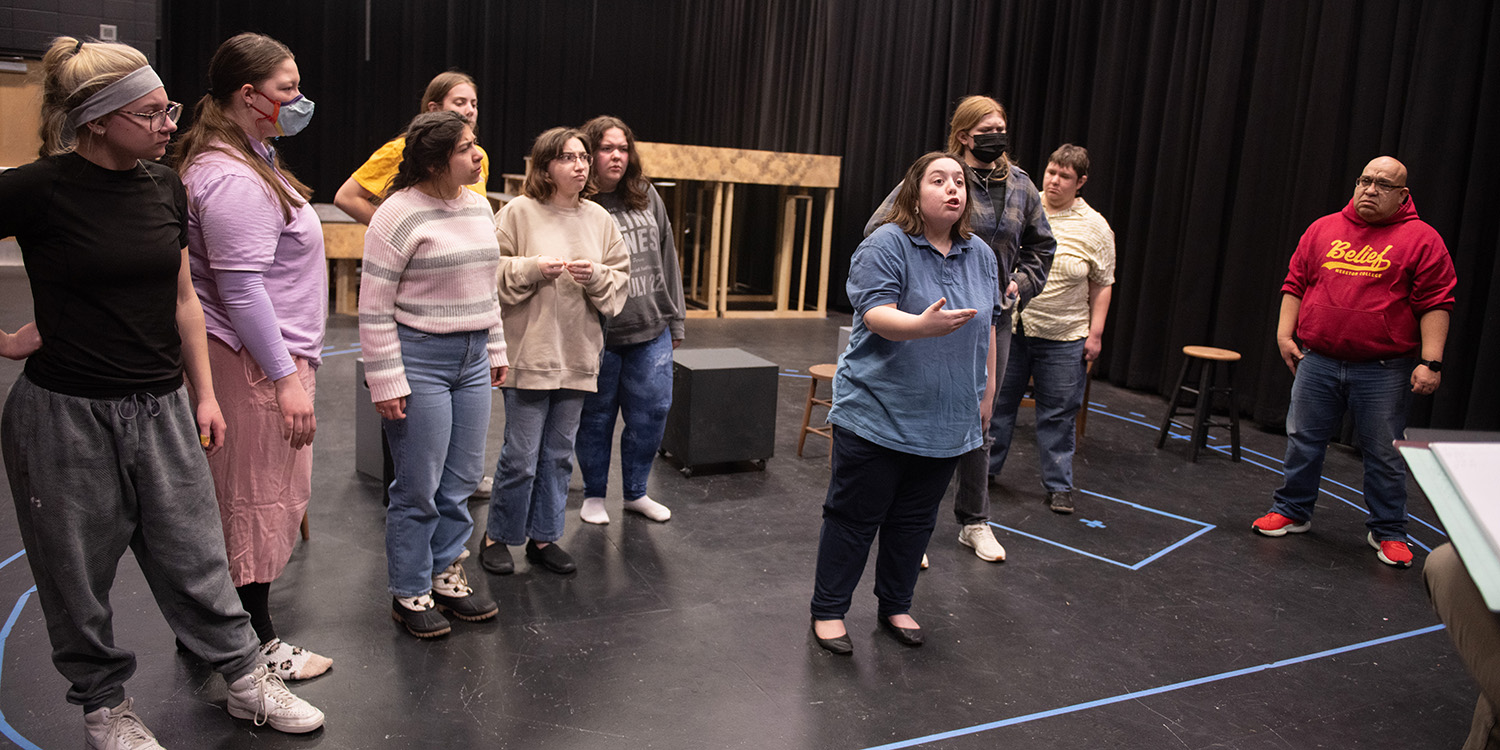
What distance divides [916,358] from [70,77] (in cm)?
188

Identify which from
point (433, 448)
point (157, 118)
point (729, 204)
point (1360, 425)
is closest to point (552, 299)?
point (433, 448)

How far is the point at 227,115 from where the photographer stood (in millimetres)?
2344

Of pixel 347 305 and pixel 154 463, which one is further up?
pixel 154 463

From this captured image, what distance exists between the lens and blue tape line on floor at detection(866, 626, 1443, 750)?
103 inches

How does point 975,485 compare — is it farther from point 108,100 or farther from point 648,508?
point 108,100

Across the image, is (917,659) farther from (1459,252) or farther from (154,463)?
(1459,252)

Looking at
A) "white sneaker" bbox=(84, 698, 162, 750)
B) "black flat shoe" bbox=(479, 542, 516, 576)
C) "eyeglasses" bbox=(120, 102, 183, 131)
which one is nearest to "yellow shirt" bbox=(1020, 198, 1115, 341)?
"black flat shoe" bbox=(479, 542, 516, 576)

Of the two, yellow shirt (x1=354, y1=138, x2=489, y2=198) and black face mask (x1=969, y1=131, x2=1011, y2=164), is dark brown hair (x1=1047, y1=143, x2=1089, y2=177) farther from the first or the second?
yellow shirt (x1=354, y1=138, x2=489, y2=198)

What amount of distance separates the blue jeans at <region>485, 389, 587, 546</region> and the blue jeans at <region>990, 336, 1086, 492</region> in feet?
6.40

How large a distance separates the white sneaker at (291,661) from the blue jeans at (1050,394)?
2.82 metres

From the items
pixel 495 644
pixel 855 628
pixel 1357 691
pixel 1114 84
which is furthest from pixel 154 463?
pixel 1114 84

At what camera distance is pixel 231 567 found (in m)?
2.48

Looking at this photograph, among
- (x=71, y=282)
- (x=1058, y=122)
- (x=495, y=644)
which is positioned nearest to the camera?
(x=71, y=282)

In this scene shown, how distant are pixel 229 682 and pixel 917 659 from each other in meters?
1.75
